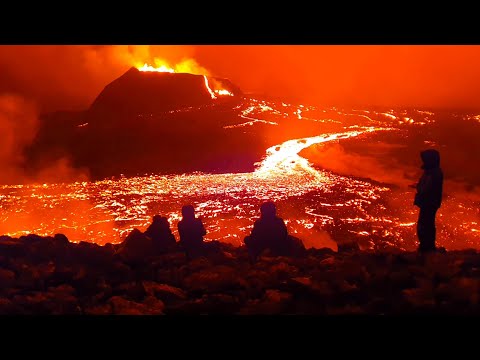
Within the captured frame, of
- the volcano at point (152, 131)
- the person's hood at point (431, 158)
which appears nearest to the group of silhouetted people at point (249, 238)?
the person's hood at point (431, 158)

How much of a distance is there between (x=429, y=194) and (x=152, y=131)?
1785cm

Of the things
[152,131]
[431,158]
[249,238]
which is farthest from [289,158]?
[431,158]

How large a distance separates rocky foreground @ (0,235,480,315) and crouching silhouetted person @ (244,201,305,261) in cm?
45

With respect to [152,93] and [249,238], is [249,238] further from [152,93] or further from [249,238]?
[152,93]

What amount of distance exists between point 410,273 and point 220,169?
39.6ft

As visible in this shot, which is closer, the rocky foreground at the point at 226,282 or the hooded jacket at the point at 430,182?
the rocky foreground at the point at 226,282

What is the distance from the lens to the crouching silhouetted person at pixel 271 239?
7.07 m

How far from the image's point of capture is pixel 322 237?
427 inches

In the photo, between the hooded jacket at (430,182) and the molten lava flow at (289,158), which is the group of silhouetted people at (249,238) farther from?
the molten lava flow at (289,158)

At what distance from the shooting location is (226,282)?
5.63 m

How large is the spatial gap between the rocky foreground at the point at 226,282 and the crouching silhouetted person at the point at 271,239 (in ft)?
1.46

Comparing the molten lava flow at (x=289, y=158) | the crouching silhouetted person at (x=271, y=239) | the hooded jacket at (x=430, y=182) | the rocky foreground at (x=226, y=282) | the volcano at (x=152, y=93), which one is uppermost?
the volcano at (x=152, y=93)

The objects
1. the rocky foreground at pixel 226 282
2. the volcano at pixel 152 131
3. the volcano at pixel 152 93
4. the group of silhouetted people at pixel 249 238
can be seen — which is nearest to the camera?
the rocky foreground at pixel 226 282

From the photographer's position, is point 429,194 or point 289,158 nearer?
point 429,194
